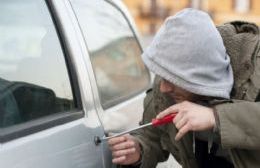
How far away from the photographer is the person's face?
2.20m

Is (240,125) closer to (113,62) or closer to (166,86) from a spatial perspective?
(166,86)

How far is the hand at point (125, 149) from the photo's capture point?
8.08ft

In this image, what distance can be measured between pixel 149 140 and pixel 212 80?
53 cm

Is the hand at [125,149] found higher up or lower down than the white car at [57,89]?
lower down

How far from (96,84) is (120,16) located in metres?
1.01

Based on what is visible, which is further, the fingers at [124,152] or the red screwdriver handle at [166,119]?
the fingers at [124,152]

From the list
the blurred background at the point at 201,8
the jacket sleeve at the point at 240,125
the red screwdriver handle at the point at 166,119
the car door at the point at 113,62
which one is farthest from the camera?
the blurred background at the point at 201,8

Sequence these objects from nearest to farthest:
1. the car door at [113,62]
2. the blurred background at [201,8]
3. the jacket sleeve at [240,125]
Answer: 1. the jacket sleeve at [240,125]
2. the car door at [113,62]
3. the blurred background at [201,8]

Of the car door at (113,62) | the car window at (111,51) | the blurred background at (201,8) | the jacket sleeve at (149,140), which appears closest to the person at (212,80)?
the jacket sleeve at (149,140)

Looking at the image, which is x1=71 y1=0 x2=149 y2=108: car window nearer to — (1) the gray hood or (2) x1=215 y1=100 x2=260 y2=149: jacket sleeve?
(1) the gray hood

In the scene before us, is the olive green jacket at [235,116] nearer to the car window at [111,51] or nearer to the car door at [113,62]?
the car door at [113,62]

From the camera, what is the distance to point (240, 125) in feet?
6.63

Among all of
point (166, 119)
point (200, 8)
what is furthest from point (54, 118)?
point (200, 8)

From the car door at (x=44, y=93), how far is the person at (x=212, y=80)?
0.35 m
